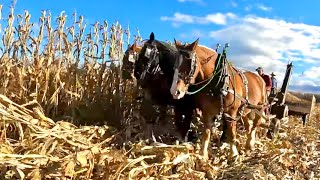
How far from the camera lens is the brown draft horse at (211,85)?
5371mm

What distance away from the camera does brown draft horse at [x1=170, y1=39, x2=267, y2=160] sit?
211 inches

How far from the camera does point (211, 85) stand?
5.72m

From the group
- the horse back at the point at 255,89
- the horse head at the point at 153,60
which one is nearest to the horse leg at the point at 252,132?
the horse back at the point at 255,89

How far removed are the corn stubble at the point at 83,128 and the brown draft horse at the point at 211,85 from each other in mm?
391

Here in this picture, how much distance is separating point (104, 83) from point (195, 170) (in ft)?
6.97

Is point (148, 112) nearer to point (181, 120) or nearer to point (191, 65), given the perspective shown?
point (181, 120)

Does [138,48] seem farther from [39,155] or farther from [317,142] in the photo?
[317,142]

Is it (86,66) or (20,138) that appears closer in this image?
(20,138)

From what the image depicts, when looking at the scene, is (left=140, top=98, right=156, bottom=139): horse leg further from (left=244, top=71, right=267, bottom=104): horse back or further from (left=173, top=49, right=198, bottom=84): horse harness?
(left=244, top=71, right=267, bottom=104): horse back

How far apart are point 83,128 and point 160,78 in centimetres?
123

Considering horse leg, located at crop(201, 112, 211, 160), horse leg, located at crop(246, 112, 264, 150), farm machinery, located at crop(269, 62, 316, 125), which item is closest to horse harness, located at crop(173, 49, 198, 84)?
horse leg, located at crop(201, 112, 211, 160)

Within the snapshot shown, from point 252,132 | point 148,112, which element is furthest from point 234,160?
point 148,112

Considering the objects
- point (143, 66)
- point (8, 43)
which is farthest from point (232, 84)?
point (8, 43)

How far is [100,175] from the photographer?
426 cm
